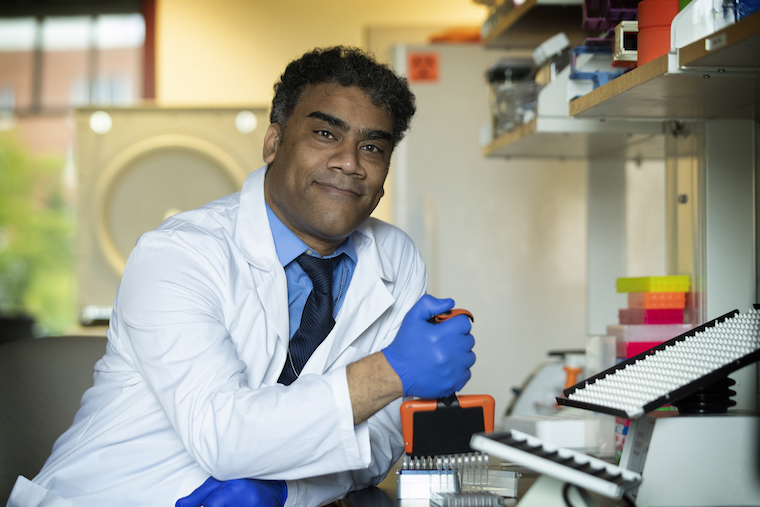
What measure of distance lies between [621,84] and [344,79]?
457mm

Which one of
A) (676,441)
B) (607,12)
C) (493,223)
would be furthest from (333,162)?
(493,223)

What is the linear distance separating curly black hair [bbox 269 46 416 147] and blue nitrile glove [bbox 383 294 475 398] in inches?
17.8

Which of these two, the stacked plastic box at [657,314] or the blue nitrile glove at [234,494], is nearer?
the blue nitrile glove at [234,494]

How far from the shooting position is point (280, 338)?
3.55 ft

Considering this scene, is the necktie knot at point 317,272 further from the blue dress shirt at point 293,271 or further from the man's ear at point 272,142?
the man's ear at point 272,142

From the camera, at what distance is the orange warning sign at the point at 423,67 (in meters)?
2.36

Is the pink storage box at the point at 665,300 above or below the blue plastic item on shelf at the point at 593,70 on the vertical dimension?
below

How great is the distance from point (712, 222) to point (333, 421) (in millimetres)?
742

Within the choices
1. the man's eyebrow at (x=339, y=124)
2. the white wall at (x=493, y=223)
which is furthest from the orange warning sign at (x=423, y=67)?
the man's eyebrow at (x=339, y=124)

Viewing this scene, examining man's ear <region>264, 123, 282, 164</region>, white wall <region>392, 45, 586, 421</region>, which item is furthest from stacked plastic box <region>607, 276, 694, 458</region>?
white wall <region>392, 45, 586, 421</region>

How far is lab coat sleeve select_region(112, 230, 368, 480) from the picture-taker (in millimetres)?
840

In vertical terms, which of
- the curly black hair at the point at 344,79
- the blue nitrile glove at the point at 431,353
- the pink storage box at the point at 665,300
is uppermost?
the curly black hair at the point at 344,79

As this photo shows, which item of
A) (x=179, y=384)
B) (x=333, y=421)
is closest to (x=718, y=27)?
(x=333, y=421)

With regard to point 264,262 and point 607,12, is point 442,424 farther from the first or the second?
point 607,12
